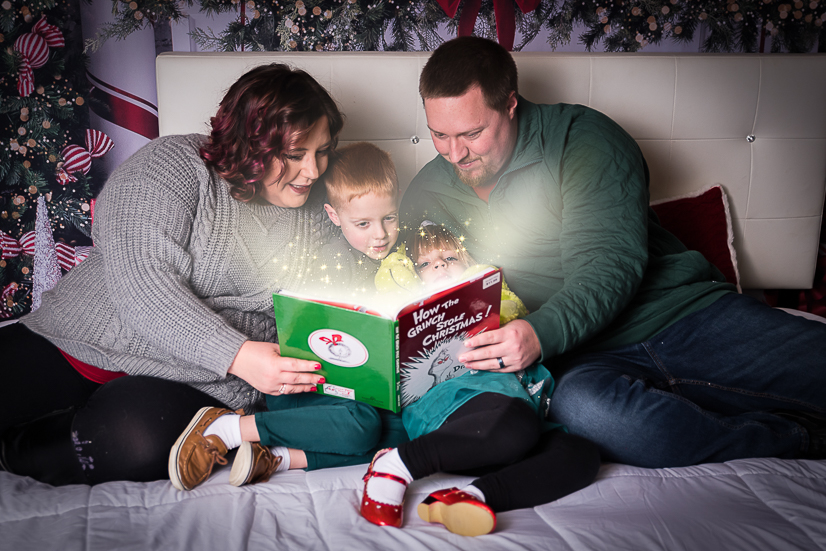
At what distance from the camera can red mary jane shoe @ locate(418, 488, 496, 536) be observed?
2.56ft

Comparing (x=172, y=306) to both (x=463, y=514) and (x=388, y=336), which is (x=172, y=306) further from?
(x=463, y=514)

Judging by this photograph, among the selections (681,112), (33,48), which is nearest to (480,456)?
(681,112)

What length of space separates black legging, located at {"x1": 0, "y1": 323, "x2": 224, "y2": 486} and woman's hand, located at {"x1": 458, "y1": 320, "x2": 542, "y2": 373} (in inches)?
22.5

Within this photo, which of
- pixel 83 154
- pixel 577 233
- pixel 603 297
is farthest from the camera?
pixel 83 154

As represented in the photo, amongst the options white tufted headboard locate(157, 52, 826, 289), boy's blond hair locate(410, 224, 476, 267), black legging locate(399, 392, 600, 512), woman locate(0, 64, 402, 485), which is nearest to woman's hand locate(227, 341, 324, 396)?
woman locate(0, 64, 402, 485)

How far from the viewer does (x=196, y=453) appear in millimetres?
968

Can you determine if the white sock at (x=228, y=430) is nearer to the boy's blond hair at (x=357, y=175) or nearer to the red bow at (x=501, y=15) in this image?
the boy's blond hair at (x=357, y=175)

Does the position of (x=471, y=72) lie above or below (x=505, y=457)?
above

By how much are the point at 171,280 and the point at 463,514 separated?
2.32ft

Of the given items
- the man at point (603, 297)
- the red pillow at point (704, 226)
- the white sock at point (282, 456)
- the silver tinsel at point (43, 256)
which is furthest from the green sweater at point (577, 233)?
the silver tinsel at point (43, 256)

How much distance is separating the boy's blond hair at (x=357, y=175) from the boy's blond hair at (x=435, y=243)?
12 cm

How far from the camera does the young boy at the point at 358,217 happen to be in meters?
1.28

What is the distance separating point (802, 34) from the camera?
6.24 feet

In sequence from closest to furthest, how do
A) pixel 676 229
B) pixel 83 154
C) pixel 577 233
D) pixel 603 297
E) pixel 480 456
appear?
pixel 480 456 → pixel 603 297 → pixel 577 233 → pixel 676 229 → pixel 83 154
